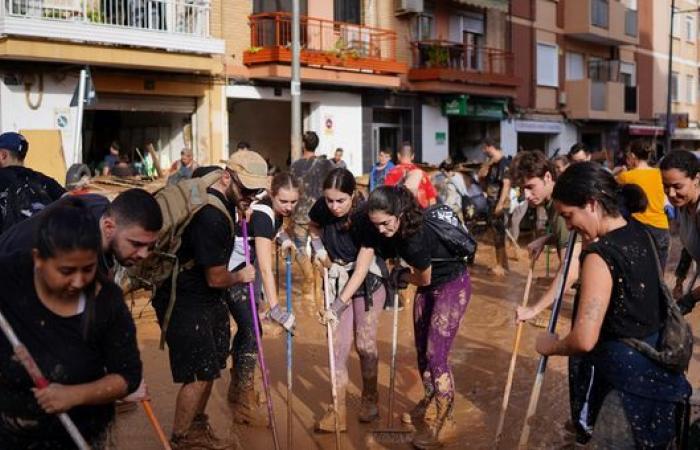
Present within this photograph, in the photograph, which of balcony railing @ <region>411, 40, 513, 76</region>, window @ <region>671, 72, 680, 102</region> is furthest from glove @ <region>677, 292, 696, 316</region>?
window @ <region>671, 72, 680, 102</region>

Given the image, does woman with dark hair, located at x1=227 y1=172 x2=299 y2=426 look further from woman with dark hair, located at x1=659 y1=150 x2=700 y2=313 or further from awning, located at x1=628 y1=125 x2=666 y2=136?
awning, located at x1=628 y1=125 x2=666 y2=136

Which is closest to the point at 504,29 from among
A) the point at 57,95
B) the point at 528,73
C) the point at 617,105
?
the point at 528,73

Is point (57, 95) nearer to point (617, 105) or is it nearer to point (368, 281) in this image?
point (368, 281)

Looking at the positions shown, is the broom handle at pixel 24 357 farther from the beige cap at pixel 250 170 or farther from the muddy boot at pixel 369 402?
the muddy boot at pixel 369 402

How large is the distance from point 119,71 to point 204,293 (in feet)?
36.7

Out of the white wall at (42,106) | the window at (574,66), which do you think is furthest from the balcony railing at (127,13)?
the window at (574,66)

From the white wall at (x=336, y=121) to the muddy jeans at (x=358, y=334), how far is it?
509 inches

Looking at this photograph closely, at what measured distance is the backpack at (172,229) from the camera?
3.97 meters

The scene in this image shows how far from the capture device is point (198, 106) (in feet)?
53.1

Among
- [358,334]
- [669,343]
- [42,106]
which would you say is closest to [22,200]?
[358,334]

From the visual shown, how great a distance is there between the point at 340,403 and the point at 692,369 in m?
3.38

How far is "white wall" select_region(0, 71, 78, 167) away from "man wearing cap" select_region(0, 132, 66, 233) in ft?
24.6

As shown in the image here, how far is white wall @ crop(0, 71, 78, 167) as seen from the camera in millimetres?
13195

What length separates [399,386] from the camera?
248 inches
